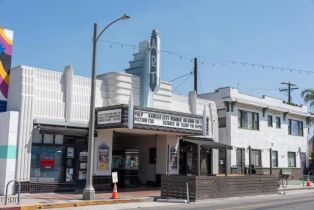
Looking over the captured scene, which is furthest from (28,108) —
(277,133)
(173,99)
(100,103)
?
(277,133)

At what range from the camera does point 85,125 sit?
2572 centimetres

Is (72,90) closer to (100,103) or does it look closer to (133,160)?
(100,103)

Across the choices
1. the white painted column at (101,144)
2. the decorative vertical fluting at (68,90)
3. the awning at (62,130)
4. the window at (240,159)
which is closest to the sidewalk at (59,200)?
the white painted column at (101,144)

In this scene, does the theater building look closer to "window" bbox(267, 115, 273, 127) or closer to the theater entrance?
the theater entrance

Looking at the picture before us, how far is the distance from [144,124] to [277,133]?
21.3 metres

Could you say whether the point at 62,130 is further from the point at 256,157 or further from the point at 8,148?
the point at 256,157

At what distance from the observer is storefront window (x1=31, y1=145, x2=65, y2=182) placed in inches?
931

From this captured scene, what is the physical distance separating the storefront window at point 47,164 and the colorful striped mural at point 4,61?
3.22 m

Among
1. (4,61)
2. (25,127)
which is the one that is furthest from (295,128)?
(4,61)

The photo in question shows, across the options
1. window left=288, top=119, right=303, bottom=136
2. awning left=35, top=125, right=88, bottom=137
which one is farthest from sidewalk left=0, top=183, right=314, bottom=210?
window left=288, top=119, right=303, bottom=136

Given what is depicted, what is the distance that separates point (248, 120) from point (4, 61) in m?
22.1

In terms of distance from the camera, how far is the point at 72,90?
25.5 meters

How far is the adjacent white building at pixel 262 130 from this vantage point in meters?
37.5

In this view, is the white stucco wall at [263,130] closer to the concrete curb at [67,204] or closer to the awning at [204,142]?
the awning at [204,142]
